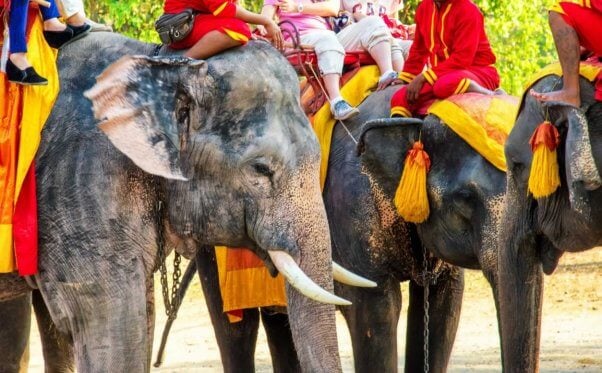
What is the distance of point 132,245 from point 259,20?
1.20 meters

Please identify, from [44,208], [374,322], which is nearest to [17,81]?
[44,208]

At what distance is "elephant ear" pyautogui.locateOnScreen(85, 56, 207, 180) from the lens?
5875 mm

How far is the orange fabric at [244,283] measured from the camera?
8023 mm

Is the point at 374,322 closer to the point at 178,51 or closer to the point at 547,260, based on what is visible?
the point at 547,260

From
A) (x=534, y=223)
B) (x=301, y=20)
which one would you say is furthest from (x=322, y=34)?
(x=534, y=223)

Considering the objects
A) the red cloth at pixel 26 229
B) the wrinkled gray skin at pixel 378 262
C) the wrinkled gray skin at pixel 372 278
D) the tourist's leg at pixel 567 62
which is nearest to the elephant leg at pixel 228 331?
the wrinkled gray skin at pixel 372 278

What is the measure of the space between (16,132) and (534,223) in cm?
230

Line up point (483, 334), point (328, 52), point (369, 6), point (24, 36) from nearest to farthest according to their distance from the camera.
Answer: point (24, 36) < point (328, 52) < point (369, 6) < point (483, 334)

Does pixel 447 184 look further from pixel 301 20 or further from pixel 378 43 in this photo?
pixel 301 20

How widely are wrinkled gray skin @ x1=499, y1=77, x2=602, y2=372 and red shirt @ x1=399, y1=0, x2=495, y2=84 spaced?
1.09 meters

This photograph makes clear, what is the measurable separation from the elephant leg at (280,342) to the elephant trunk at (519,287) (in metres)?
1.78

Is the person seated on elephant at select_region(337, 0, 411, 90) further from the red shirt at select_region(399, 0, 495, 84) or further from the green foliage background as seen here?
the green foliage background

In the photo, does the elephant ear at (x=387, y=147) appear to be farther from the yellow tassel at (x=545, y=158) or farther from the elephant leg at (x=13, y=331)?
the elephant leg at (x=13, y=331)

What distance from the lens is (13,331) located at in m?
7.41
